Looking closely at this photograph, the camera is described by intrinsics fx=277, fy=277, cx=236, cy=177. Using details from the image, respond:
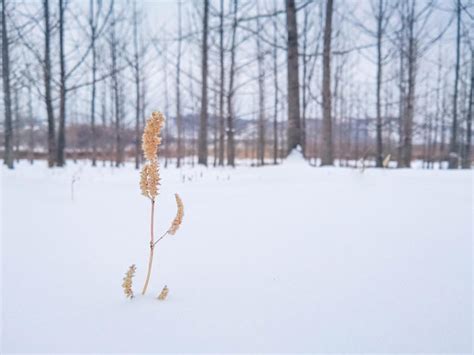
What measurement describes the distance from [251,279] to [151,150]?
1.89 ft

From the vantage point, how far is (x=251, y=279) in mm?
1011

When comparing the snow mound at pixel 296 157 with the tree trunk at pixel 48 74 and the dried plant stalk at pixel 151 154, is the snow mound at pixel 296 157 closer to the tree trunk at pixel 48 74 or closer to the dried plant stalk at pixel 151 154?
the dried plant stalk at pixel 151 154

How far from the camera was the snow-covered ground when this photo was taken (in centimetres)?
71

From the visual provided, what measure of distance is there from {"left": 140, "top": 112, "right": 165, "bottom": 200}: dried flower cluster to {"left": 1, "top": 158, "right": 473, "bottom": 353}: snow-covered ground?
1.20 ft

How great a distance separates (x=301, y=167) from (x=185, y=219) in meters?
2.67

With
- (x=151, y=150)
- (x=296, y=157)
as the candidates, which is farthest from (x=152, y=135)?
(x=296, y=157)

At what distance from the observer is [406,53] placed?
12.0 m

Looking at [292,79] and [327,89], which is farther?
[327,89]

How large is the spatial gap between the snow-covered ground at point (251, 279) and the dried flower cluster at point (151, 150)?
0.36 metres

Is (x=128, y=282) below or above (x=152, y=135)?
below

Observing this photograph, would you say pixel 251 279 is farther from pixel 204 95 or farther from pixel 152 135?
pixel 204 95

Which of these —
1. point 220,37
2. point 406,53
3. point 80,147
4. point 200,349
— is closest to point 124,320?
point 200,349

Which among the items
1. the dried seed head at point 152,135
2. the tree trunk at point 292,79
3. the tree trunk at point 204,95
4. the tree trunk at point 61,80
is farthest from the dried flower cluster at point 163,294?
the tree trunk at point 61,80

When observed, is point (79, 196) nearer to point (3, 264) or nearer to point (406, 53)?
point (3, 264)
